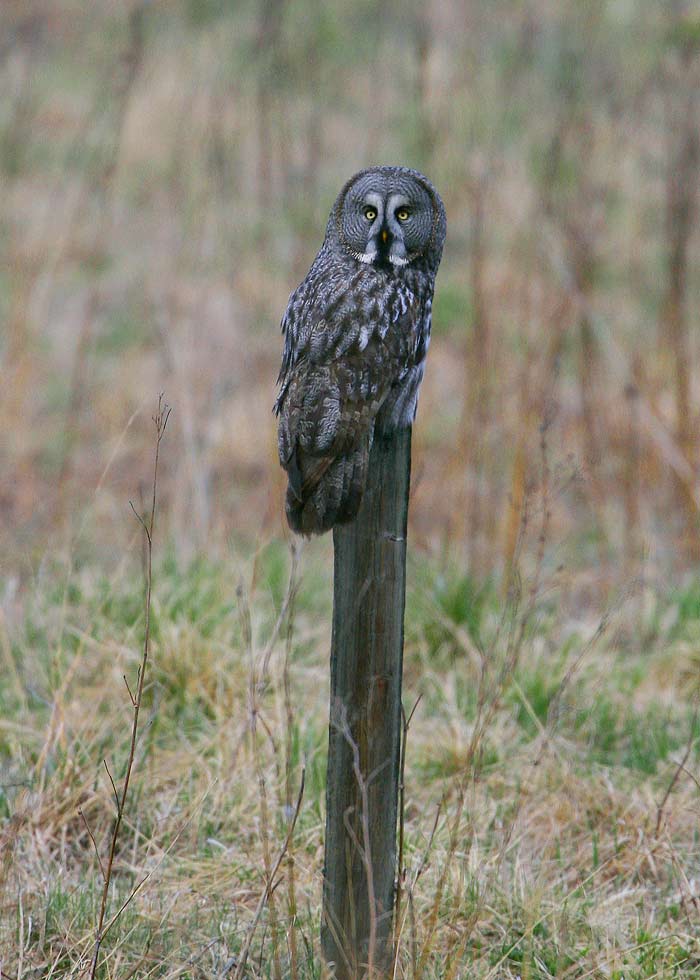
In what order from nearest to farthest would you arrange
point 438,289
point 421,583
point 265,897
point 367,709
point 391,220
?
point 265,897 < point 367,709 < point 391,220 < point 421,583 < point 438,289

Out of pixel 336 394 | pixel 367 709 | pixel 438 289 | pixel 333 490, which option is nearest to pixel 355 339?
pixel 336 394

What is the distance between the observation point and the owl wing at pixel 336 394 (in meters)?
1.90

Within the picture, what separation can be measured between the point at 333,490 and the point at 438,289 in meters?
5.64

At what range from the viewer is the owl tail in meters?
1.89

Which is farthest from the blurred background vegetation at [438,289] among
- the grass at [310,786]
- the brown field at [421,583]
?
the grass at [310,786]

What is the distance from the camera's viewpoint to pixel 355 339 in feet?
6.51

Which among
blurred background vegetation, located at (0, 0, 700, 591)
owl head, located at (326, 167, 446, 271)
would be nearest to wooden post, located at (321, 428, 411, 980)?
owl head, located at (326, 167, 446, 271)

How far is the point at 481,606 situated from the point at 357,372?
1947 millimetres

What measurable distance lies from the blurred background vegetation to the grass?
0.34 m

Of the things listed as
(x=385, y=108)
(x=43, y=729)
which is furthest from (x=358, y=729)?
(x=385, y=108)

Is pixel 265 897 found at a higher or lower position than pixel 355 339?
lower

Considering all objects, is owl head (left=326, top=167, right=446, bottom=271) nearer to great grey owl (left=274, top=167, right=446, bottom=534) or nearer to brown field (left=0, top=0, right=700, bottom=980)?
great grey owl (left=274, top=167, right=446, bottom=534)

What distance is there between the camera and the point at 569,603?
168 inches

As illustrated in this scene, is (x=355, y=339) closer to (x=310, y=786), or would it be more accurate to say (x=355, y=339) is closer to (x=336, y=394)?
(x=336, y=394)
